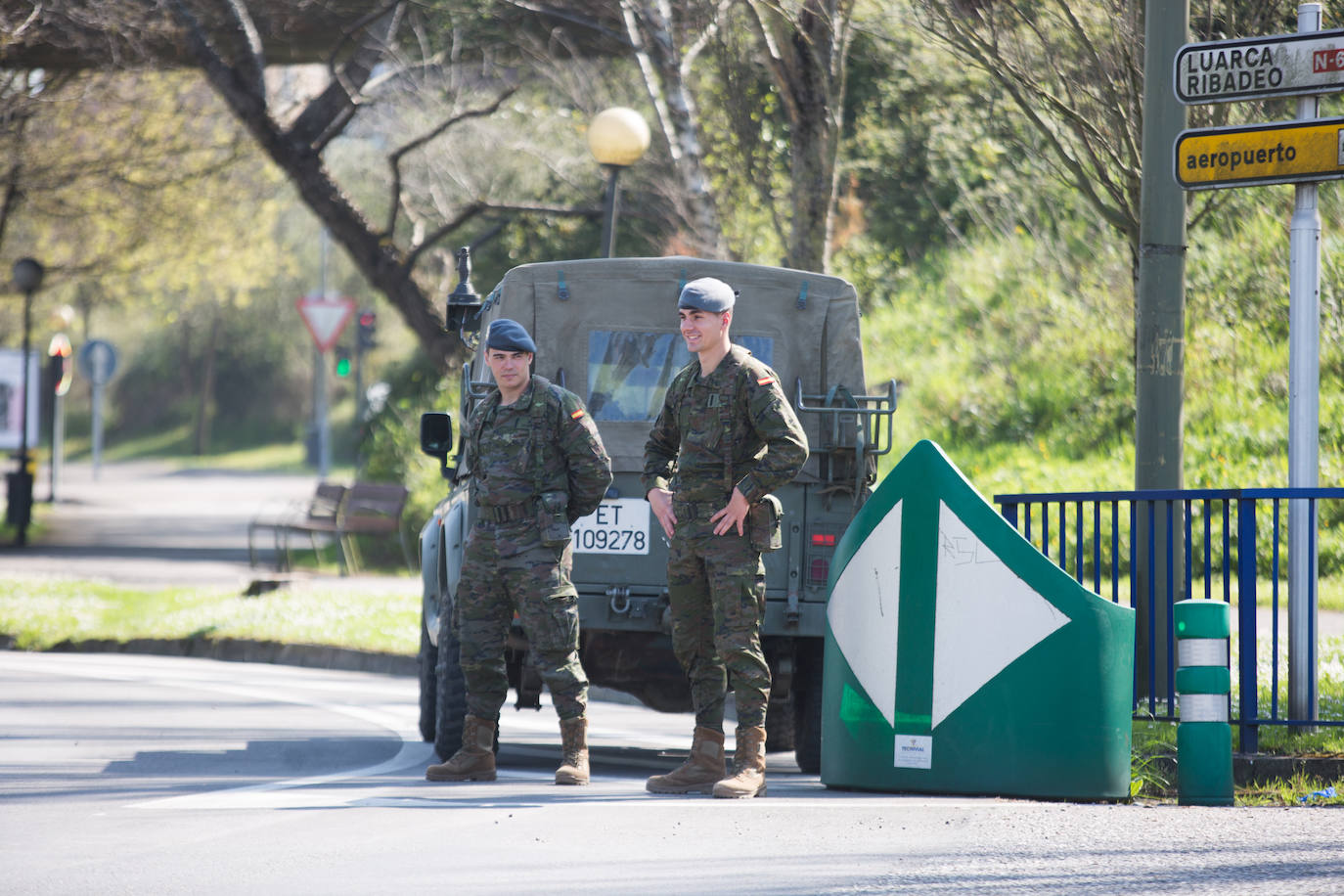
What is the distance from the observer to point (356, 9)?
21.6m

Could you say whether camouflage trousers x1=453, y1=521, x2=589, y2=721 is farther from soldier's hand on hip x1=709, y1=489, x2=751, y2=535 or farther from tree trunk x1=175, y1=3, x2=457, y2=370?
tree trunk x1=175, y1=3, x2=457, y2=370

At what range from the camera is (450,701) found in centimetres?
766

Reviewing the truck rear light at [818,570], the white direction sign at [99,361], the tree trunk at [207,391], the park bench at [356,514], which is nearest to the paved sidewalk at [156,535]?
the park bench at [356,514]

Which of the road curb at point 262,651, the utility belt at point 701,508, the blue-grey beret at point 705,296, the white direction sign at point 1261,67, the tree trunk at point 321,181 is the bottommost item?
the road curb at point 262,651

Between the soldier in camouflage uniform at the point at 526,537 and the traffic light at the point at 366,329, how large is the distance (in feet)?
59.1

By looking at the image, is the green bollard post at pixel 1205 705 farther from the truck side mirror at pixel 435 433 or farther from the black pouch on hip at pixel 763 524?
the truck side mirror at pixel 435 433

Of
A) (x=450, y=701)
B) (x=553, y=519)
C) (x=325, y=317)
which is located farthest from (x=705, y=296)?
(x=325, y=317)

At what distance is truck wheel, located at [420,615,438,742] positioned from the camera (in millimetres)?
8633

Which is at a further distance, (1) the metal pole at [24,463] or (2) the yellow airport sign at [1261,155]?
(1) the metal pole at [24,463]

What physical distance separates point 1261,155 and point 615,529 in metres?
3.24

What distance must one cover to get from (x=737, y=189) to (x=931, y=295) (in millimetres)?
4007

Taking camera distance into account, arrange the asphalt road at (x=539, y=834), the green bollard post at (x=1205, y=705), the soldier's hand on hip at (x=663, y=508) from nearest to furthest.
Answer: the asphalt road at (x=539, y=834) → the green bollard post at (x=1205, y=705) → the soldier's hand on hip at (x=663, y=508)

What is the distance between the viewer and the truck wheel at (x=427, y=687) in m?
8.63

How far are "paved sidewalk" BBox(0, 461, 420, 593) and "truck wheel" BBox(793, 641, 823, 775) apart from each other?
8.84 metres
